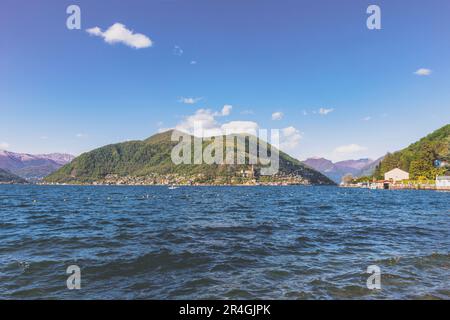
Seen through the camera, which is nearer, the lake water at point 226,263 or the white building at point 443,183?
the lake water at point 226,263

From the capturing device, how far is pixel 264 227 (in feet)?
93.1

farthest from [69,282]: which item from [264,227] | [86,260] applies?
[264,227]

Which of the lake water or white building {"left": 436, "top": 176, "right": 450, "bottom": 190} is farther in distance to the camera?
white building {"left": 436, "top": 176, "right": 450, "bottom": 190}

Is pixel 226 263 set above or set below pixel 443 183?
above

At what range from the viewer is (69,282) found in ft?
41.7

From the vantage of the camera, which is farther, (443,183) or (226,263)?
(443,183)

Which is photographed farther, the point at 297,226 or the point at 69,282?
the point at 297,226

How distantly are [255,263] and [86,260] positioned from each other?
9836mm

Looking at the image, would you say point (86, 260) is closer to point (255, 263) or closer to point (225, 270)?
point (225, 270)
